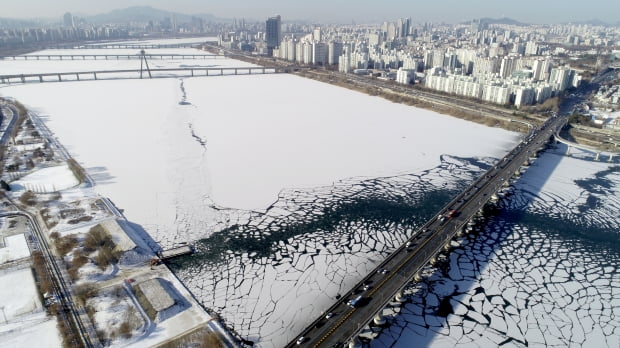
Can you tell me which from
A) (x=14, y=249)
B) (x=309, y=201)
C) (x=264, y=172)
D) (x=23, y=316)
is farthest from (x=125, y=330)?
(x=264, y=172)

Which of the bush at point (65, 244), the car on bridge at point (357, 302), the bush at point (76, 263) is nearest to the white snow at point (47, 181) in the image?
the bush at point (65, 244)

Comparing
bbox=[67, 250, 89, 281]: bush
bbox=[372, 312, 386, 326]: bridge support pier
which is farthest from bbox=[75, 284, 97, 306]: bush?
bbox=[372, 312, 386, 326]: bridge support pier

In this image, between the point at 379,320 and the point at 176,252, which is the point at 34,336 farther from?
the point at 379,320

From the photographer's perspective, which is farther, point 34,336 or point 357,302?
point 357,302

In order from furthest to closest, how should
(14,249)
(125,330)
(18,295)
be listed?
1. (14,249)
2. (18,295)
3. (125,330)

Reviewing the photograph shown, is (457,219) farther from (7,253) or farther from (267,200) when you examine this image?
(7,253)

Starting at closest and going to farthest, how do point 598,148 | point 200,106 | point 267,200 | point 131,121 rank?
point 267,200
point 598,148
point 131,121
point 200,106

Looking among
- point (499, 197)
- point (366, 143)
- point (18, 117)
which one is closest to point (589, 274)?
point (499, 197)
